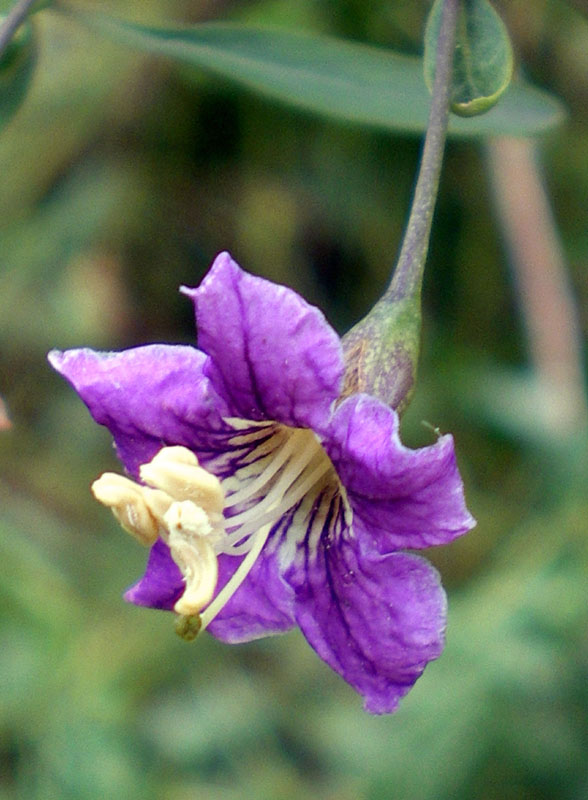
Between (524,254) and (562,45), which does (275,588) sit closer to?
(524,254)

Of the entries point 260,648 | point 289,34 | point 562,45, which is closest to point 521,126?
point 289,34

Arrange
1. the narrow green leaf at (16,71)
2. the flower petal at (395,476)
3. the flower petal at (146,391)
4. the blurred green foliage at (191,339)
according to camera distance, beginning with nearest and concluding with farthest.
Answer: the flower petal at (395,476) → the flower petal at (146,391) → the narrow green leaf at (16,71) → the blurred green foliage at (191,339)

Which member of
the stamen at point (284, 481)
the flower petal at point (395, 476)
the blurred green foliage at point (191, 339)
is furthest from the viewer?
the blurred green foliage at point (191, 339)

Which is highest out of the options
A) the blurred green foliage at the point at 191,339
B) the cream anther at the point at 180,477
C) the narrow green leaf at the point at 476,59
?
the narrow green leaf at the point at 476,59

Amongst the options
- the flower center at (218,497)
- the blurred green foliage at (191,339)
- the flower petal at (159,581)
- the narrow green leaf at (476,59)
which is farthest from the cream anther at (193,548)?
the blurred green foliage at (191,339)

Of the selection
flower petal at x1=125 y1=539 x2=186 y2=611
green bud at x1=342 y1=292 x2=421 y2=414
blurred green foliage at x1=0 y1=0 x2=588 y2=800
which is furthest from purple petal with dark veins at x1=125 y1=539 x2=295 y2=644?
blurred green foliage at x1=0 y1=0 x2=588 y2=800

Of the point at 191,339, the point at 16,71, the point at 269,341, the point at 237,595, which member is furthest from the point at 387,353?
the point at 191,339

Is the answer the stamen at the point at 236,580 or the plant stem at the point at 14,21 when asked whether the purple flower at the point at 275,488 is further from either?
the plant stem at the point at 14,21

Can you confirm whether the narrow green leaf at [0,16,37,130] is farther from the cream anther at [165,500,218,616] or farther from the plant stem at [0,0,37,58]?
the cream anther at [165,500,218,616]
